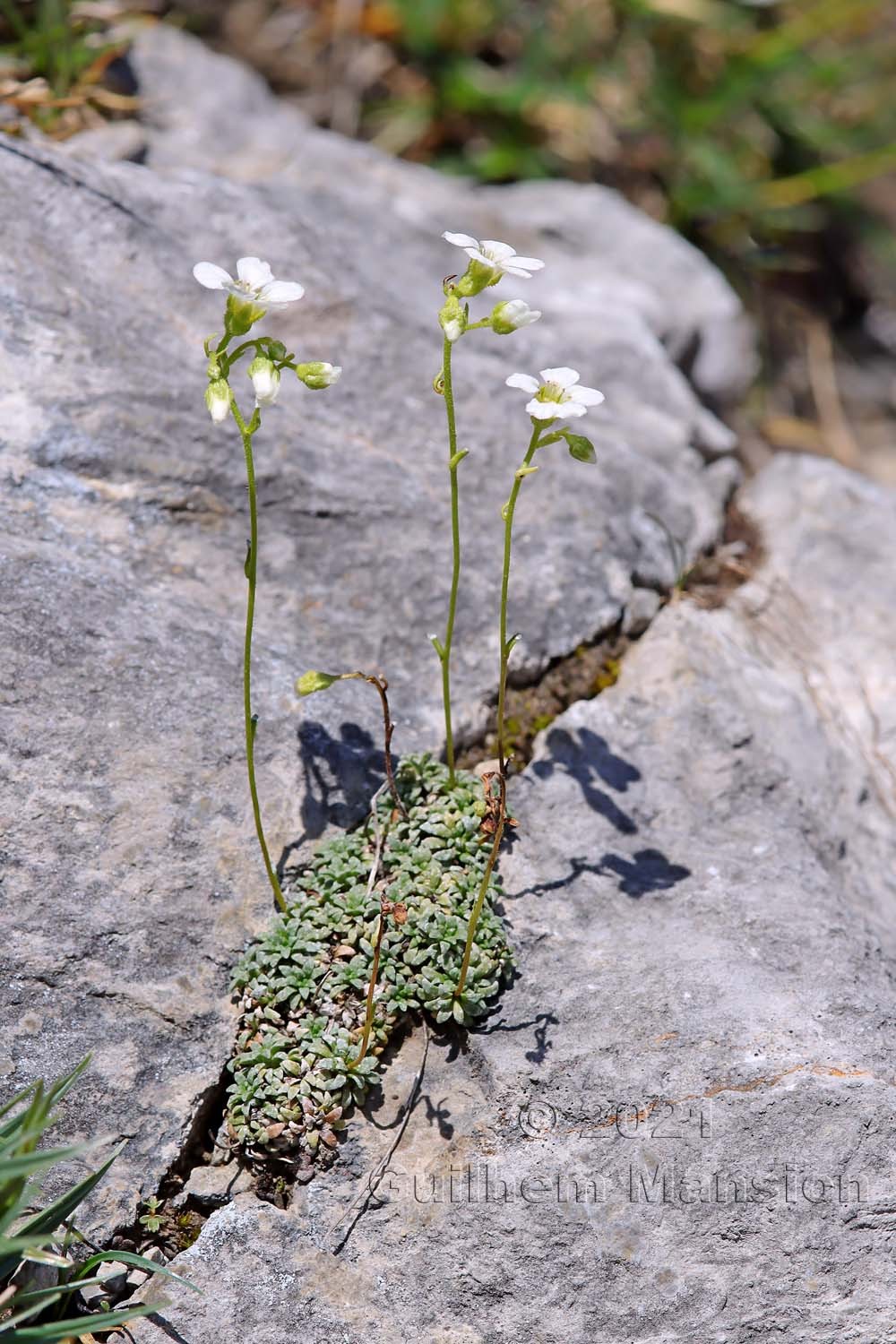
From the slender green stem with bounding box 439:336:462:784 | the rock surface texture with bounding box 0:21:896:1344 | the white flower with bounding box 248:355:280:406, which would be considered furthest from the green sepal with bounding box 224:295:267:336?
the rock surface texture with bounding box 0:21:896:1344

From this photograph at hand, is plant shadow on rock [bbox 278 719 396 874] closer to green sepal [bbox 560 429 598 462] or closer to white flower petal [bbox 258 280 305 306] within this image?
green sepal [bbox 560 429 598 462]

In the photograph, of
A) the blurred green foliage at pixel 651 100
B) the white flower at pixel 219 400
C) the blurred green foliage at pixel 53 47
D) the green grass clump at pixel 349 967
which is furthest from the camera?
the blurred green foliage at pixel 651 100

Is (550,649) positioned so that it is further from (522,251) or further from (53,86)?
(53,86)

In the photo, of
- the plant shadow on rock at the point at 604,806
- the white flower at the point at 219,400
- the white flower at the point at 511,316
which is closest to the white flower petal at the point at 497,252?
the white flower at the point at 511,316

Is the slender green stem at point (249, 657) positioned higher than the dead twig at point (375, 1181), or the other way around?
the slender green stem at point (249, 657)

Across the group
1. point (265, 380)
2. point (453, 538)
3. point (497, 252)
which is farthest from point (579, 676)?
point (265, 380)

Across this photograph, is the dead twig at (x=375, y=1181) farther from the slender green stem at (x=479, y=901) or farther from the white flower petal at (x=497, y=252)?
the white flower petal at (x=497, y=252)

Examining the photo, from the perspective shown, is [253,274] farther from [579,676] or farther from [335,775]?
[579,676]

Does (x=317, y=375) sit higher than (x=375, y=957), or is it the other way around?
(x=317, y=375)
